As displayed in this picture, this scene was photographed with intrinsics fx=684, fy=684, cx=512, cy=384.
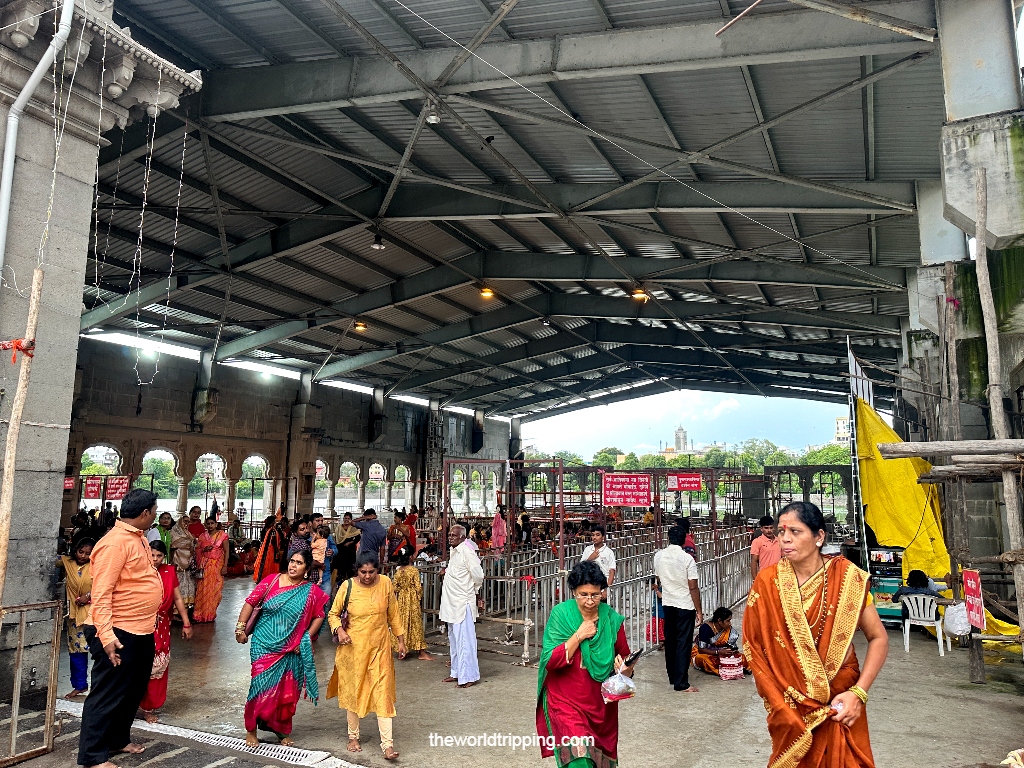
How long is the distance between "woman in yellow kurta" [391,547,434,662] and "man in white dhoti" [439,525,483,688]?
0.98m

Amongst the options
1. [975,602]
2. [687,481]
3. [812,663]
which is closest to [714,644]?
[975,602]

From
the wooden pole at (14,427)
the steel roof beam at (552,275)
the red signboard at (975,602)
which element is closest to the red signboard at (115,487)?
the steel roof beam at (552,275)

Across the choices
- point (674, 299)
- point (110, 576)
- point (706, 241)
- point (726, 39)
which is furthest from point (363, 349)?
point (110, 576)

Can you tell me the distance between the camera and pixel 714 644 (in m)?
7.45

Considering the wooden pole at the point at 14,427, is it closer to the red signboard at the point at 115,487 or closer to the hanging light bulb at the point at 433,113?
the hanging light bulb at the point at 433,113

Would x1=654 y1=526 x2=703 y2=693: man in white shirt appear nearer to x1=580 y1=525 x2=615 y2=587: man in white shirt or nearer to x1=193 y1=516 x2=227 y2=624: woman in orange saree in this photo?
x1=580 y1=525 x2=615 y2=587: man in white shirt

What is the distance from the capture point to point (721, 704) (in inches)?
246

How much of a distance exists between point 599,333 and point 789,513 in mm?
20618

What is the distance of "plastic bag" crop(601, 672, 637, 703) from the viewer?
338 cm

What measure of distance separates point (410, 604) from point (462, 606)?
1.32 meters

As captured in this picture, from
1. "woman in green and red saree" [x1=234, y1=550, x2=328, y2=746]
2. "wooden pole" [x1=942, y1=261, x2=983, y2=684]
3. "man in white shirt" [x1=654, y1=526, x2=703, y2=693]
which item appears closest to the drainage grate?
"woman in green and red saree" [x1=234, y1=550, x2=328, y2=746]

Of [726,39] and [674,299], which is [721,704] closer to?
[726,39]

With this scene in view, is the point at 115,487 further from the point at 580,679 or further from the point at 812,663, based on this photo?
the point at 812,663

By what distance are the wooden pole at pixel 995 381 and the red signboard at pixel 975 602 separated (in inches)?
68.7
